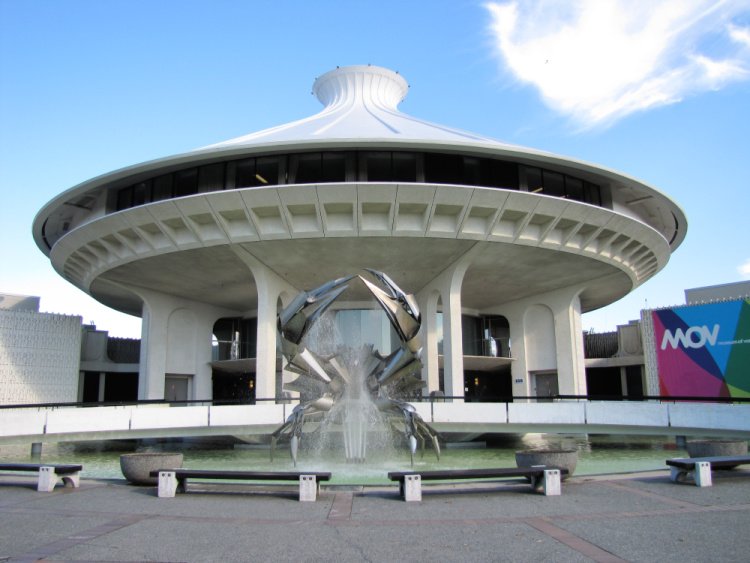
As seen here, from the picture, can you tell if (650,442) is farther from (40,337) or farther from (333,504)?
(40,337)

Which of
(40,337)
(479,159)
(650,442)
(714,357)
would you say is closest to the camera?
(650,442)

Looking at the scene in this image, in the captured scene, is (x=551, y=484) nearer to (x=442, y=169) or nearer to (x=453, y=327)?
(x=442, y=169)

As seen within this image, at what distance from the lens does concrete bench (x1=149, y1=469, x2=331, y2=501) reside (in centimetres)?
838

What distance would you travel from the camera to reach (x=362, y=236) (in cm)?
2208

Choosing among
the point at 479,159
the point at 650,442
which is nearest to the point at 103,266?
the point at 479,159

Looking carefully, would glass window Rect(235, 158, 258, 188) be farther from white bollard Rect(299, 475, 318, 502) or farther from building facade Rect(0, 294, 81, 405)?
white bollard Rect(299, 475, 318, 502)

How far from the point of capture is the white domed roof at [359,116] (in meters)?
24.4

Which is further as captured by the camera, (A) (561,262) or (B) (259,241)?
(A) (561,262)

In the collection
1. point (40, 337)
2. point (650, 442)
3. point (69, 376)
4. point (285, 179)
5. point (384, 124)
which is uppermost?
point (384, 124)

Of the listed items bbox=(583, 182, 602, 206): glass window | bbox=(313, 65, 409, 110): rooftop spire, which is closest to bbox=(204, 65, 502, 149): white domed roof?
bbox=(313, 65, 409, 110): rooftop spire

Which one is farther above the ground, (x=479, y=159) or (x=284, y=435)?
(x=479, y=159)

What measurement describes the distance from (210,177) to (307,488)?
1745cm

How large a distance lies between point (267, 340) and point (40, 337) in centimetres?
1338

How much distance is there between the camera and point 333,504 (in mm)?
8109
